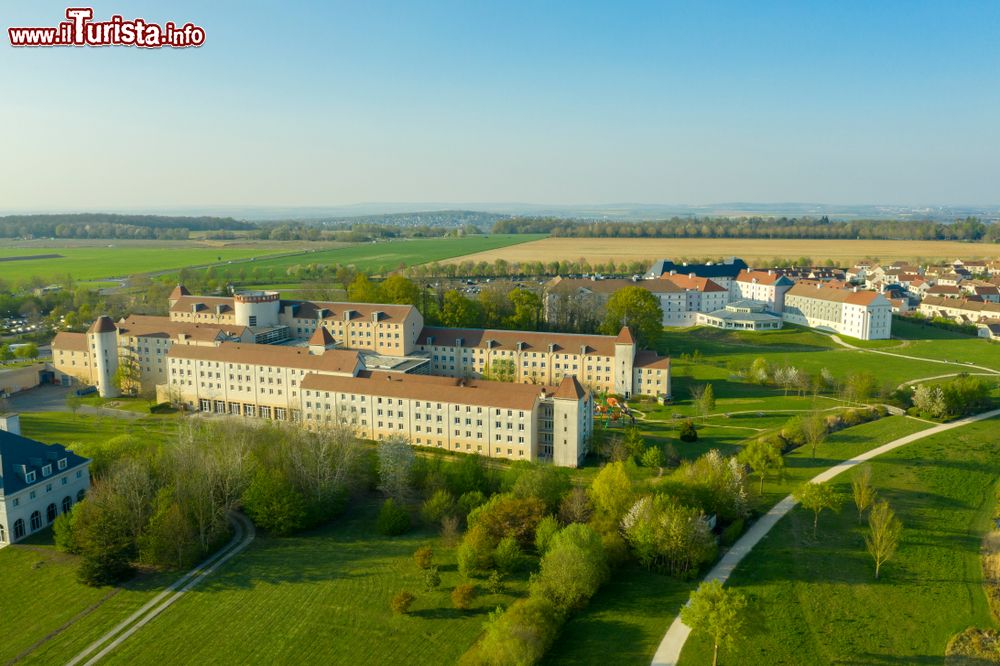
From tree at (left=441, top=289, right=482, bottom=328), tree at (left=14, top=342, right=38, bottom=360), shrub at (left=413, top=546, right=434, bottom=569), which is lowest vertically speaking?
shrub at (left=413, top=546, right=434, bottom=569)

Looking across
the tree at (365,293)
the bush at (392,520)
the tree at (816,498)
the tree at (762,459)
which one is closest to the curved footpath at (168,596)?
the bush at (392,520)

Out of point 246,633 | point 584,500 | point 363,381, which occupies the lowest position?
point 246,633

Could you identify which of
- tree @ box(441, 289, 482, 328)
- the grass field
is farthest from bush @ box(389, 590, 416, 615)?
tree @ box(441, 289, 482, 328)

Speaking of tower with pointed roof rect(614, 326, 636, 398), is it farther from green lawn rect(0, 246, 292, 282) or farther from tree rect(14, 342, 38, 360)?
green lawn rect(0, 246, 292, 282)

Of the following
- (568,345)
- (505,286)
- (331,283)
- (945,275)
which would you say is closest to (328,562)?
(568,345)

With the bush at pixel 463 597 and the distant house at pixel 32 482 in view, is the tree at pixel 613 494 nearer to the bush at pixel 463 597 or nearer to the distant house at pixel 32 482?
A: the bush at pixel 463 597

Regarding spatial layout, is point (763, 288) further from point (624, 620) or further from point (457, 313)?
point (624, 620)

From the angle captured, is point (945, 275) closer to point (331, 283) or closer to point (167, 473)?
point (331, 283)
